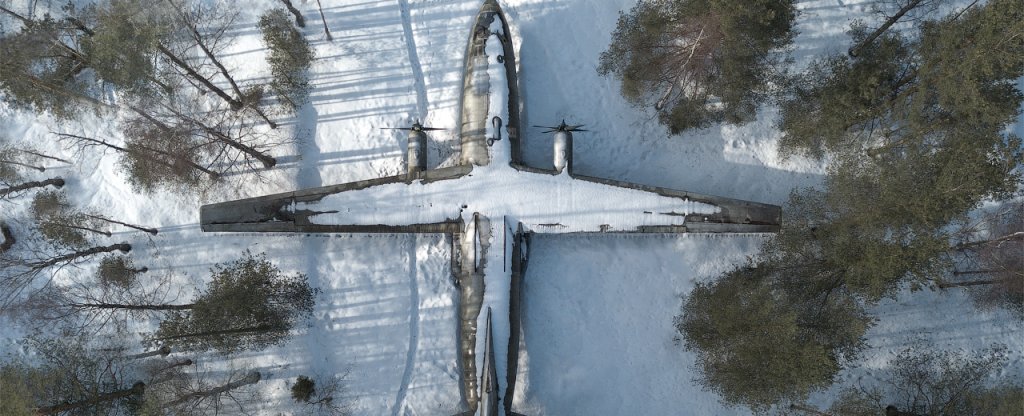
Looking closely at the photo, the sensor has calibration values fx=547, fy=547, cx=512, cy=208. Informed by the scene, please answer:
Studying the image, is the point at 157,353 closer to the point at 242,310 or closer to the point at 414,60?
the point at 242,310

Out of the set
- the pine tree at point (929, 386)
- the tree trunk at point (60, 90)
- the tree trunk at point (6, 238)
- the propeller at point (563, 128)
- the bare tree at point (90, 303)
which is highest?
the tree trunk at point (60, 90)

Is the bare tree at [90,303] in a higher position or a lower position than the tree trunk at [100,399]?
higher

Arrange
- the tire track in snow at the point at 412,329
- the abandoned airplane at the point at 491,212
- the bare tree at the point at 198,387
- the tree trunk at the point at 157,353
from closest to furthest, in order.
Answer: the abandoned airplane at the point at 491,212 < the bare tree at the point at 198,387 < the tree trunk at the point at 157,353 < the tire track in snow at the point at 412,329

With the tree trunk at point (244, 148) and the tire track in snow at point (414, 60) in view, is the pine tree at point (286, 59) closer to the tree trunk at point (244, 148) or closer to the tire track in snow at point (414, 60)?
the tree trunk at point (244, 148)

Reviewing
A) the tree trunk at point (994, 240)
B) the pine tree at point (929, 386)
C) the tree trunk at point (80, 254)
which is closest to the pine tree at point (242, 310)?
the tree trunk at point (80, 254)

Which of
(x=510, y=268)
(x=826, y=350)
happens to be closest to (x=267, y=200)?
(x=510, y=268)

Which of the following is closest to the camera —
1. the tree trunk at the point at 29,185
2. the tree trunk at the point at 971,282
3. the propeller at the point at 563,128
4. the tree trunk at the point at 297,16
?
the propeller at the point at 563,128

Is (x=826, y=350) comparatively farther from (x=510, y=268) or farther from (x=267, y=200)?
(x=267, y=200)
